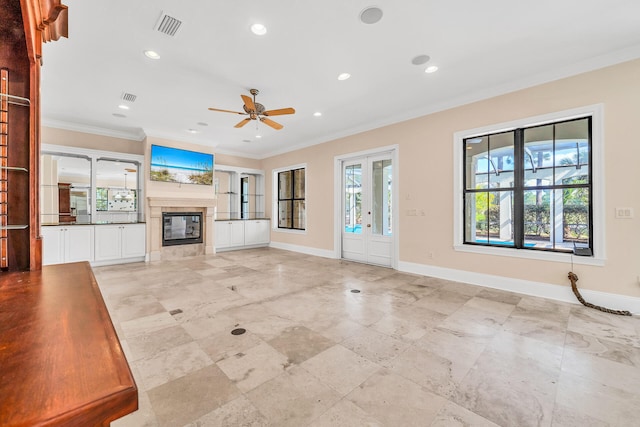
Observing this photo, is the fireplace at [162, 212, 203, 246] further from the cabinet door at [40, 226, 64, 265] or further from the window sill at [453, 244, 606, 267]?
the window sill at [453, 244, 606, 267]

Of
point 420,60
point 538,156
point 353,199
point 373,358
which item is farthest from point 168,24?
point 538,156

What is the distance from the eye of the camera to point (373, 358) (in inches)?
90.0

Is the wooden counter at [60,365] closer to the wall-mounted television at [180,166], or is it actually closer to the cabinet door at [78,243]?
the cabinet door at [78,243]

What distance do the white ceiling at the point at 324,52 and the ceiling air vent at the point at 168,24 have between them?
0.18ft

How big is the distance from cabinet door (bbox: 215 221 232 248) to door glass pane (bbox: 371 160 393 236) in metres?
4.22

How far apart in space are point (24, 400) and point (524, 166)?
5212 mm

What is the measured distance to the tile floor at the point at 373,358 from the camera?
1697 millimetres

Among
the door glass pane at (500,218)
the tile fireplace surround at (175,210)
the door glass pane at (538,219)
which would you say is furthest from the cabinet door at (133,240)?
the door glass pane at (538,219)

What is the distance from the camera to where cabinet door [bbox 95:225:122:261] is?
5691mm

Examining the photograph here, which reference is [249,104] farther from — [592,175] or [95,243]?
[592,175]

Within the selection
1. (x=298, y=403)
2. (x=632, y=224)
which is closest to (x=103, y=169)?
(x=298, y=403)

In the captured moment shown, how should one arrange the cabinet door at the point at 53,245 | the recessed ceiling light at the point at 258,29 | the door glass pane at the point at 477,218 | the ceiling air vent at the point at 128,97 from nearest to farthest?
the recessed ceiling light at the point at 258,29 → the ceiling air vent at the point at 128,97 → the door glass pane at the point at 477,218 → the cabinet door at the point at 53,245

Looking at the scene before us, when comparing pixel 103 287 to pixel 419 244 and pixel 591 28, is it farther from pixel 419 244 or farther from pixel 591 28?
pixel 591 28

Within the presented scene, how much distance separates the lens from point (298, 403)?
177 centimetres
